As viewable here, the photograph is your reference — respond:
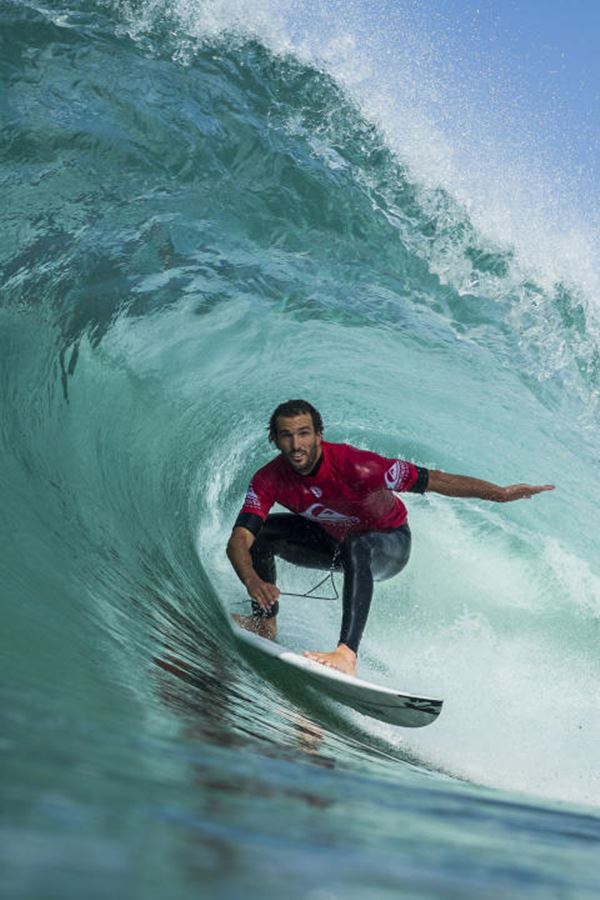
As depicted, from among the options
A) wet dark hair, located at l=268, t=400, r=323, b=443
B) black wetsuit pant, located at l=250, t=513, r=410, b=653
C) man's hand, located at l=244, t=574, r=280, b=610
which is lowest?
man's hand, located at l=244, t=574, r=280, b=610

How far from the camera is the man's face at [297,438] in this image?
13.5ft

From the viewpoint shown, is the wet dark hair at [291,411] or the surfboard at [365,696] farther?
the wet dark hair at [291,411]

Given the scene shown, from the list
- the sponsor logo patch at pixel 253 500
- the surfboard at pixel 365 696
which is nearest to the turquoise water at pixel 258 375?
the surfboard at pixel 365 696

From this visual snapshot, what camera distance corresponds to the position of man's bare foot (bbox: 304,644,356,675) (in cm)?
392

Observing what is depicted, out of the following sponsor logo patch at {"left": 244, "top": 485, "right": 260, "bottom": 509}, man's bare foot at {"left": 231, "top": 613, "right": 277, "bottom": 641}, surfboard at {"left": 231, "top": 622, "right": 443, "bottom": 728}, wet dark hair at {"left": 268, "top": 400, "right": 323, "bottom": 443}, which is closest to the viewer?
surfboard at {"left": 231, "top": 622, "right": 443, "bottom": 728}

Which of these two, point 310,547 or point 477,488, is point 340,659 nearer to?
point 310,547

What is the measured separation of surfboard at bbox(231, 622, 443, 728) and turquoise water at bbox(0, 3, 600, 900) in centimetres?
7

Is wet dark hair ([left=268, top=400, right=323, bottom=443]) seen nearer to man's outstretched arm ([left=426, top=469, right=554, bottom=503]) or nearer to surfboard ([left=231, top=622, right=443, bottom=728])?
man's outstretched arm ([left=426, top=469, right=554, bottom=503])

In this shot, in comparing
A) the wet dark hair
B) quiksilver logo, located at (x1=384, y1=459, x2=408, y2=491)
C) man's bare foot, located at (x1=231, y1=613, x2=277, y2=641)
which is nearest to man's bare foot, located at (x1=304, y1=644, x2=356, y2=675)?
man's bare foot, located at (x1=231, y1=613, x2=277, y2=641)

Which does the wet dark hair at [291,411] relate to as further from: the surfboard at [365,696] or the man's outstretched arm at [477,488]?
the surfboard at [365,696]

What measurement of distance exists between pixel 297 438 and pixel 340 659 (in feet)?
3.12

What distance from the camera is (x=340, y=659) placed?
398cm

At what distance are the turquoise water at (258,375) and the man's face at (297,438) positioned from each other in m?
0.93

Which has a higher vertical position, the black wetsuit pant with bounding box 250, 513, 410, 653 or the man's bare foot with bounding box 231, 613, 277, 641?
the black wetsuit pant with bounding box 250, 513, 410, 653
